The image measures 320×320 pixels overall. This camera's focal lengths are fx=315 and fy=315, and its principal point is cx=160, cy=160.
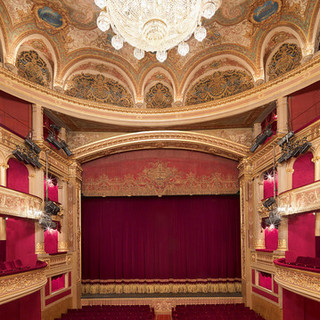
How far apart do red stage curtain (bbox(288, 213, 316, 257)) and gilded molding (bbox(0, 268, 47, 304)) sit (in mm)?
6669

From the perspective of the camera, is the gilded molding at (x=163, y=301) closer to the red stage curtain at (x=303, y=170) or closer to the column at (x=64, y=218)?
the column at (x=64, y=218)

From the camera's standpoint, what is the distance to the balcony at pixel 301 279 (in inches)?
236

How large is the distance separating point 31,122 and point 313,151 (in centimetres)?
852

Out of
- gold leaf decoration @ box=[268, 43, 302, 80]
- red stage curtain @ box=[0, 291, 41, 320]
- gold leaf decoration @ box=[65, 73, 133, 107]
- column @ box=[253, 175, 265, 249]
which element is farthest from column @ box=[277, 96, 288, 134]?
red stage curtain @ box=[0, 291, 41, 320]

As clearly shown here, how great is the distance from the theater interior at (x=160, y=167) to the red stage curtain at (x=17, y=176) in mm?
41

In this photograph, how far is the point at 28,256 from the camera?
8727mm

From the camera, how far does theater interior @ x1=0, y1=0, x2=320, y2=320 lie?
8.97 meters

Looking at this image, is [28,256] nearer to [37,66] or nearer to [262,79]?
[37,66]

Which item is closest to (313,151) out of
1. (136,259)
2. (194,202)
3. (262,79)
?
(262,79)

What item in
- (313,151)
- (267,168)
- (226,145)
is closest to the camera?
(313,151)

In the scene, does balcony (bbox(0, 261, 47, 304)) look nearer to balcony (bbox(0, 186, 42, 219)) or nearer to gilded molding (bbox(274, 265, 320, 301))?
balcony (bbox(0, 186, 42, 219))

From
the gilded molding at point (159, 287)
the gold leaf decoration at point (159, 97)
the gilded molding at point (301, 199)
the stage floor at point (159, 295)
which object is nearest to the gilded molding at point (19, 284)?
the stage floor at point (159, 295)

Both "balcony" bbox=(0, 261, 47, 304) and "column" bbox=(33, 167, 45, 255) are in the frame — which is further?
"column" bbox=(33, 167, 45, 255)

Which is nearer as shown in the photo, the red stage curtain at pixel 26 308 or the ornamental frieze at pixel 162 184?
the red stage curtain at pixel 26 308
